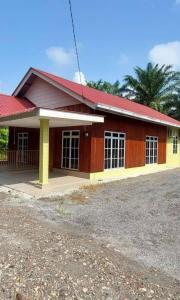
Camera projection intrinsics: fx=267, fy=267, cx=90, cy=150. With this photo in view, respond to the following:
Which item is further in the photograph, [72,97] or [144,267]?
[72,97]

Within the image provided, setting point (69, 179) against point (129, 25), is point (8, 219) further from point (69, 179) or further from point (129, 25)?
point (129, 25)

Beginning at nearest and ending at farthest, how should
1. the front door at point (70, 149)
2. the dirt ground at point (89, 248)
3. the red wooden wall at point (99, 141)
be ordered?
the dirt ground at point (89, 248) → the red wooden wall at point (99, 141) → the front door at point (70, 149)

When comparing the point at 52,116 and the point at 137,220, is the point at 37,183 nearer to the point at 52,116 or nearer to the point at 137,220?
the point at 52,116

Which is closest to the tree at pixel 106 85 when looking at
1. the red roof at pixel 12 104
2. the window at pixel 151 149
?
the window at pixel 151 149

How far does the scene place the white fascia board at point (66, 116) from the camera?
888cm

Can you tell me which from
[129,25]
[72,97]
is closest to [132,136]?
[72,97]

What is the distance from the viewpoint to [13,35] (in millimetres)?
8773

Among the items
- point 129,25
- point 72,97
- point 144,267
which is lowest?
point 144,267

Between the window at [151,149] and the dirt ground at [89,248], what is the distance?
8195mm

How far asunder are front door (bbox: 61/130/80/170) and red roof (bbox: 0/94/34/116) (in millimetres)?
3083

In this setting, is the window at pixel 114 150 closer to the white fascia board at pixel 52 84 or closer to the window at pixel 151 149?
the white fascia board at pixel 52 84

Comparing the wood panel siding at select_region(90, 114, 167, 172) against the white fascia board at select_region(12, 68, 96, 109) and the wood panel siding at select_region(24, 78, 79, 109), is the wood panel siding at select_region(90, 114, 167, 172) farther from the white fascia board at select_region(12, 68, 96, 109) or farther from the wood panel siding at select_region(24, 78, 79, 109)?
the wood panel siding at select_region(24, 78, 79, 109)

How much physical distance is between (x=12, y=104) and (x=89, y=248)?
11907mm

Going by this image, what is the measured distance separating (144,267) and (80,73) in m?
8.63
